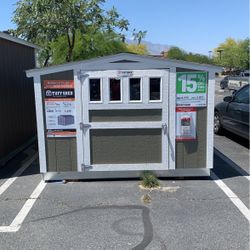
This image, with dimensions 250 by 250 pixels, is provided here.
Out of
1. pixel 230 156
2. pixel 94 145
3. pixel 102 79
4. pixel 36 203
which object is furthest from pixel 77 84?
pixel 230 156

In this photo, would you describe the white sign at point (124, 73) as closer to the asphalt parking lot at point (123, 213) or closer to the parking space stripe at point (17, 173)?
the asphalt parking lot at point (123, 213)

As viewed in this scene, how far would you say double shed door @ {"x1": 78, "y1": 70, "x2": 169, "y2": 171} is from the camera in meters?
5.87

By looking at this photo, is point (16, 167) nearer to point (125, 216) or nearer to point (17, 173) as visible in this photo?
point (17, 173)

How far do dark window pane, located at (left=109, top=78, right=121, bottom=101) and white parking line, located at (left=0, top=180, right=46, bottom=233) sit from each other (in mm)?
1821

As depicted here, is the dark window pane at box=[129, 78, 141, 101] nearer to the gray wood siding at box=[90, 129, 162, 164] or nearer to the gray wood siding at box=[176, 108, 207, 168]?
the gray wood siding at box=[90, 129, 162, 164]

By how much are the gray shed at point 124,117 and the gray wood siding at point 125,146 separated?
0.02m

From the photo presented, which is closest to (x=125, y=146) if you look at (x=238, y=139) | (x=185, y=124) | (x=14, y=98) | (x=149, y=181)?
(x=149, y=181)

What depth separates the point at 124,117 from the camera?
5.98m

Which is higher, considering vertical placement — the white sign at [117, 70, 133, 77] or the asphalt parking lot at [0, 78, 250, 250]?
the white sign at [117, 70, 133, 77]

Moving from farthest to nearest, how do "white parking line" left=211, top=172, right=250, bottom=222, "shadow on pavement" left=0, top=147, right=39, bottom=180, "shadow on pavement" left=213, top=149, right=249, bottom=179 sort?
"shadow on pavement" left=0, top=147, right=39, bottom=180, "shadow on pavement" left=213, top=149, right=249, bottom=179, "white parking line" left=211, top=172, right=250, bottom=222

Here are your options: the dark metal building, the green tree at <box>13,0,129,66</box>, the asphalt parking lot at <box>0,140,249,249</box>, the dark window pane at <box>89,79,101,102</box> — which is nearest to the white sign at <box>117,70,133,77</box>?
the dark window pane at <box>89,79,101,102</box>

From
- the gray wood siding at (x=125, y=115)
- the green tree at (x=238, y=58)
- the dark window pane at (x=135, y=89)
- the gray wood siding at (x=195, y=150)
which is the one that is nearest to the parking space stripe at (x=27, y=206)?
the gray wood siding at (x=125, y=115)

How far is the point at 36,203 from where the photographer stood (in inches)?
209

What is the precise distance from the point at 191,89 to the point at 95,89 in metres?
1.51
